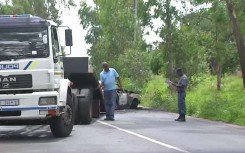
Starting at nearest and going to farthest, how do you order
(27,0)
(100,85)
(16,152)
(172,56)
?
(16,152) < (100,85) < (172,56) < (27,0)

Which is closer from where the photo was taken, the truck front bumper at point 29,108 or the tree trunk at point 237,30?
the truck front bumper at point 29,108

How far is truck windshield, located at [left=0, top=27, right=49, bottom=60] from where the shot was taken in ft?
37.5

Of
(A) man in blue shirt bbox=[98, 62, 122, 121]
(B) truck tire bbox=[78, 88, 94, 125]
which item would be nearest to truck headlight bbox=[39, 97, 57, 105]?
(B) truck tire bbox=[78, 88, 94, 125]

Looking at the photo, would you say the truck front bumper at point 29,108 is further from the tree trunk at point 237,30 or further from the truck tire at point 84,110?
the tree trunk at point 237,30

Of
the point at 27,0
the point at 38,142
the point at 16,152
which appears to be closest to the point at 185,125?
the point at 38,142

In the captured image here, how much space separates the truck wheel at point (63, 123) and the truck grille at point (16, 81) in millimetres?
1111

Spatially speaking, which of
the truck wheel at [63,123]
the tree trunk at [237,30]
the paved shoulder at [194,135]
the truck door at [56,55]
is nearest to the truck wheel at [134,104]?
the tree trunk at [237,30]

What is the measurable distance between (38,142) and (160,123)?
538 centimetres

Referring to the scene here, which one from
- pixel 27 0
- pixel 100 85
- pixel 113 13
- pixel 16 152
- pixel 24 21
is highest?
pixel 27 0

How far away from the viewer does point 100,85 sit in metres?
16.6

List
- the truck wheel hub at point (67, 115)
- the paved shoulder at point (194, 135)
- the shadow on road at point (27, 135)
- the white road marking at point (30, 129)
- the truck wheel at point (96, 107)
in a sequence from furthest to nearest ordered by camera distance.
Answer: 1. the truck wheel at point (96, 107)
2. the white road marking at point (30, 129)
3. the truck wheel hub at point (67, 115)
4. the shadow on road at point (27, 135)
5. the paved shoulder at point (194, 135)

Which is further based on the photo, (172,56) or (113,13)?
(113,13)

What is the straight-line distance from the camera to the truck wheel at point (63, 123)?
469 inches

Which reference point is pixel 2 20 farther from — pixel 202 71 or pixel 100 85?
pixel 202 71
